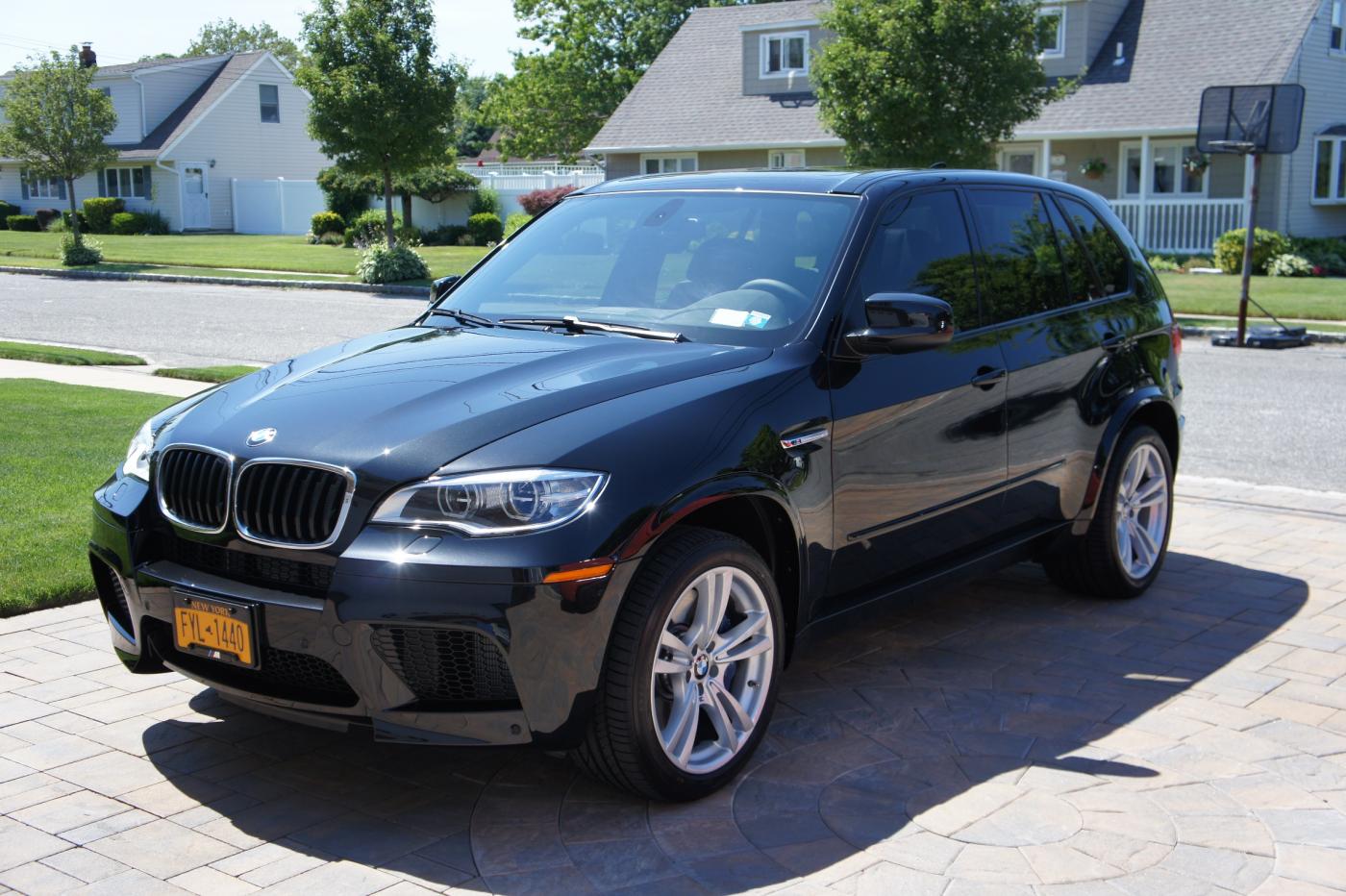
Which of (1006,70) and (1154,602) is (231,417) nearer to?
(1154,602)

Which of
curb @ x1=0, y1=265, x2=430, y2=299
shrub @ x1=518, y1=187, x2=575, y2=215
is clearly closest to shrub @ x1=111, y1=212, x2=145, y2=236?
shrub @ x1=518, y1=187, x2=575, y2=215

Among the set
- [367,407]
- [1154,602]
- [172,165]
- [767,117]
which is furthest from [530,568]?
[172,165]

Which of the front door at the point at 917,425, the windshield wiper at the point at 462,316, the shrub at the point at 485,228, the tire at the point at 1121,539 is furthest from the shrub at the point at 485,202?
the front door at the point at 917,425

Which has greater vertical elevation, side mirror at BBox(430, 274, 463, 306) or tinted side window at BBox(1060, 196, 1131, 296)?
tinted side window at BBox(1060, 196, 1131, 296)

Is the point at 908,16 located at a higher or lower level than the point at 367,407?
higher

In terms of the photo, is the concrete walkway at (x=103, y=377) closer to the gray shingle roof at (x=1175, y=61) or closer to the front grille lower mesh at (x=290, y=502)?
the front grille lower mesh at (x=290, y=502)

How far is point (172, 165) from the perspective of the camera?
52844 millimetres

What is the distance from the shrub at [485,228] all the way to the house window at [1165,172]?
733 inches

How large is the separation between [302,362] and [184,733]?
1313 mm

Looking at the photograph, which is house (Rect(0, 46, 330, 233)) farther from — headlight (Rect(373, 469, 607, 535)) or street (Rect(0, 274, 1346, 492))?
headlight (Rect(373, 469, 607, 535))

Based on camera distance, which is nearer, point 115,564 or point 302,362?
point 115,564

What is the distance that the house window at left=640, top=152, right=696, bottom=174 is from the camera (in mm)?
40406

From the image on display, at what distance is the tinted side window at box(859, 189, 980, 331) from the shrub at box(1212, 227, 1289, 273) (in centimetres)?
2500

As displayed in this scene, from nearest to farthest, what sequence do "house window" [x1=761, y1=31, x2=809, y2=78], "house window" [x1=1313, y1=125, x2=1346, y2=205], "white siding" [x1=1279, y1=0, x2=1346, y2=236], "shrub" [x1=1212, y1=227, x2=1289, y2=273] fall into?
"shrub" [x1=1212, y1=227, x2=1289, y2=273], "white siding" [x1=1279, y1=0, x2=1346, y2=236], "house window" [x1=1313, y1=125, x2=1346, y2=205], "house window" [x1=761, y1=31, x2=809, y2=78]
